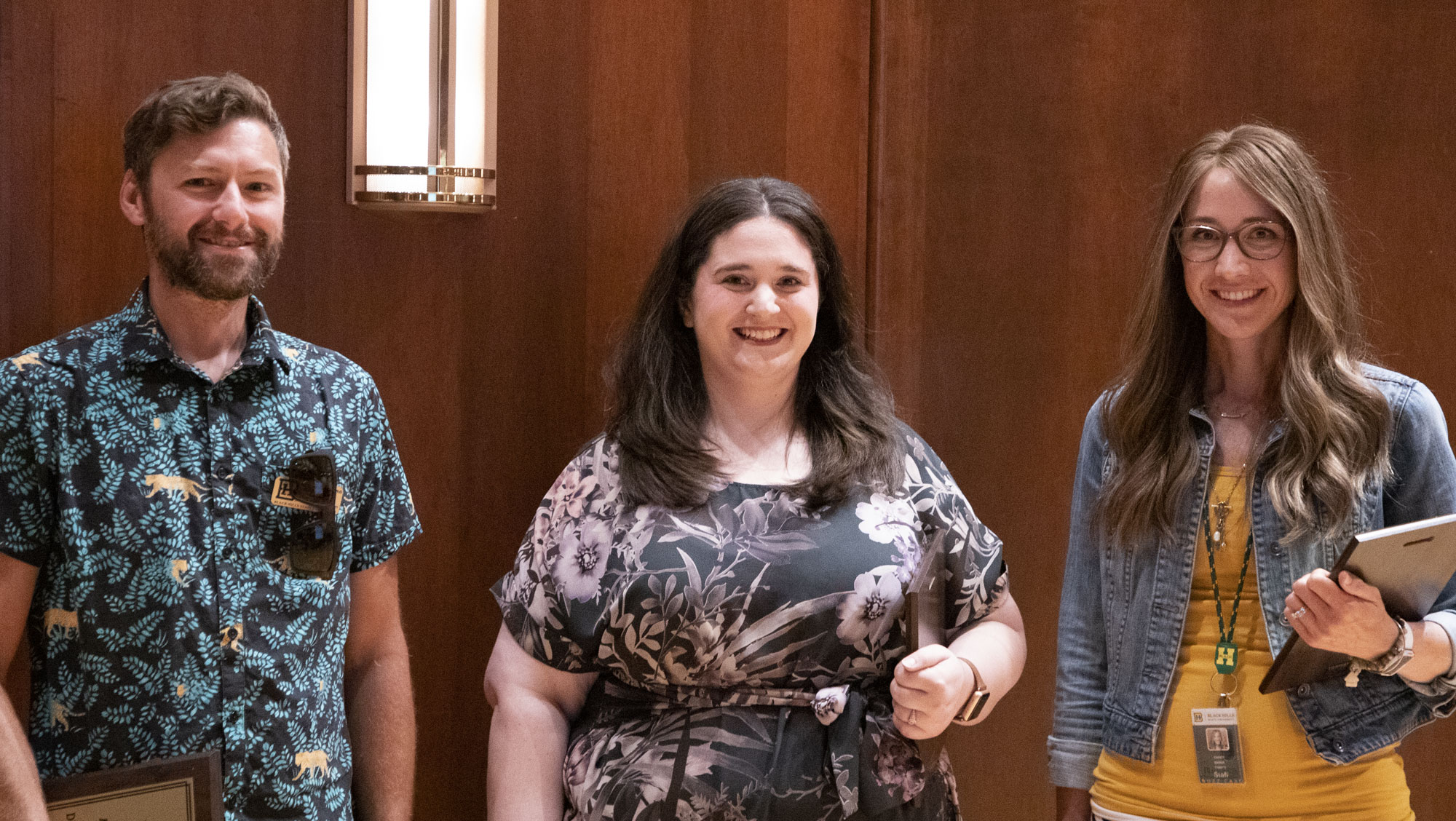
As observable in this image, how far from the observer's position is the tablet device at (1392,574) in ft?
6.37

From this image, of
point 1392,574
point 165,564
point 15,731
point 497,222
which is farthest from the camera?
point 497,222

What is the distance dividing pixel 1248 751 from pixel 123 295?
7.19ft

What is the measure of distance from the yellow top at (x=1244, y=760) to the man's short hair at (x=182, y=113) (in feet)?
5.80

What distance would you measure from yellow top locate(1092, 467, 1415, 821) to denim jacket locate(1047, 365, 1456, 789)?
0.9 inches

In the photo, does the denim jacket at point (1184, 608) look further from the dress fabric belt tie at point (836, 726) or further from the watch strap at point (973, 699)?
the dress fabric belt tie at point (836, 726)

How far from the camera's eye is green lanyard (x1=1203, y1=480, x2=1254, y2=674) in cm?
223

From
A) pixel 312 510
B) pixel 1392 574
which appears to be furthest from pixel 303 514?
pixel 1392 574

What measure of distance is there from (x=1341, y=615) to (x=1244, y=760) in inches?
13.2

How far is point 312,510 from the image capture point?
2266 millimetres

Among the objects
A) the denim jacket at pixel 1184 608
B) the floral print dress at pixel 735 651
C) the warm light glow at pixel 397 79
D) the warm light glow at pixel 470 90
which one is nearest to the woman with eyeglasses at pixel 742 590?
the floral print dress at pixel 735 651

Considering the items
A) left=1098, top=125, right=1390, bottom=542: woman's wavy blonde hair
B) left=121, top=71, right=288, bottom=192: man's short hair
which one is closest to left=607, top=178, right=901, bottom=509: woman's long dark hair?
left=1098, top=125, right=1390, bottom=542: woman's wavy blonde hair

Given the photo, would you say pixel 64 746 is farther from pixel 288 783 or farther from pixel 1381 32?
pixel 1381 32

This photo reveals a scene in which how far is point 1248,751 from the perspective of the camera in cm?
220

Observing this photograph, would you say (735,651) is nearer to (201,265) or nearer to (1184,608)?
(1184,608)
